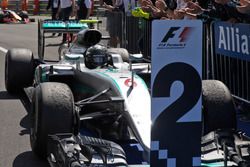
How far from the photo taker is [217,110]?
191 inches

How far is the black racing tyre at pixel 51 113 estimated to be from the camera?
15.2 feet

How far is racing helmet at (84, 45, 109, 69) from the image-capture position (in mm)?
6046

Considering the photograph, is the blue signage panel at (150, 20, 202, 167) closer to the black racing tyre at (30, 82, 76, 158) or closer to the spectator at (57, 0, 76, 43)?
the black racing tyre at (30, 82, 76, 158)

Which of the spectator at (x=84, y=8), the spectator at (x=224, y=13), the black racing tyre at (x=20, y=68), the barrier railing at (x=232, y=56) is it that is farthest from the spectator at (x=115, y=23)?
the barrier railing at (x=232, y=56)

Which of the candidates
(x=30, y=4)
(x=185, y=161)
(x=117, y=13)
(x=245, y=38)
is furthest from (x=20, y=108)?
(x=30, y=4)

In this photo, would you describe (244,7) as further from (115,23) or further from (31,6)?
(31,6)

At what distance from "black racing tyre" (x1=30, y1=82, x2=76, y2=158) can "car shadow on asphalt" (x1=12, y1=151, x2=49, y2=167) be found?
241mm

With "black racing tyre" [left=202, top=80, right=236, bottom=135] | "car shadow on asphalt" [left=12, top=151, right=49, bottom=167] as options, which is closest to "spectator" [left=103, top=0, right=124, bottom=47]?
"car shadow on asphalt" [left=12, top=151, right=49, bottom=167]

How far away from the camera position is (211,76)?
7.31m

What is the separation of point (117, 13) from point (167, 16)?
3.48 metres

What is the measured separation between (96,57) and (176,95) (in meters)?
2.88

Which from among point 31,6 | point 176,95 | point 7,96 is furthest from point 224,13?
point 31,6

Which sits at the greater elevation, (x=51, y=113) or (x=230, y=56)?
(x=230, y=56)

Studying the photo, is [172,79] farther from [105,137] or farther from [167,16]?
[167,16]
